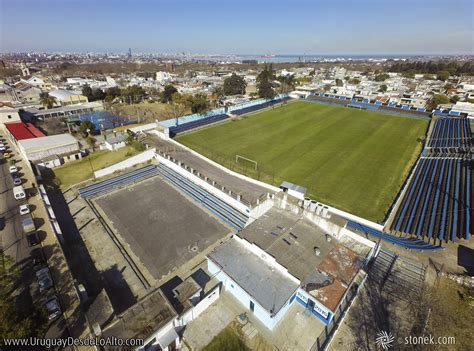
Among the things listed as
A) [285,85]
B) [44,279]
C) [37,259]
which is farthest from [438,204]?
[285,85]

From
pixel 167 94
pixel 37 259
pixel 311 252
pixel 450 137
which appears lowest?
pixel 37 259

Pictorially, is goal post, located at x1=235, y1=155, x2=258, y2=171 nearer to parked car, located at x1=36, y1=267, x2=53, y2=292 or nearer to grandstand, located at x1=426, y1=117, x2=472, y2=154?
parked car, located at x1=36, y1=267, x2=53, y2=292

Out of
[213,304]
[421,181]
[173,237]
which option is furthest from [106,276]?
[421,181]

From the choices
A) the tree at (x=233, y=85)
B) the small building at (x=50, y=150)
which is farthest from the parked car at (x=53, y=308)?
the tree at (x=233, y=85)

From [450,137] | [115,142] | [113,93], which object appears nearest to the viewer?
[115,142]

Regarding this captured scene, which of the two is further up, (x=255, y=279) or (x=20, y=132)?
(x=20, y=132)

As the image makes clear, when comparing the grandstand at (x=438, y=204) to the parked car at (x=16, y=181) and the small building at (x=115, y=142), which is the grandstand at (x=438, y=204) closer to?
the small building at (x=115, y=142)

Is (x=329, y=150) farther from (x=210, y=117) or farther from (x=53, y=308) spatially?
(x=53, y=308)
